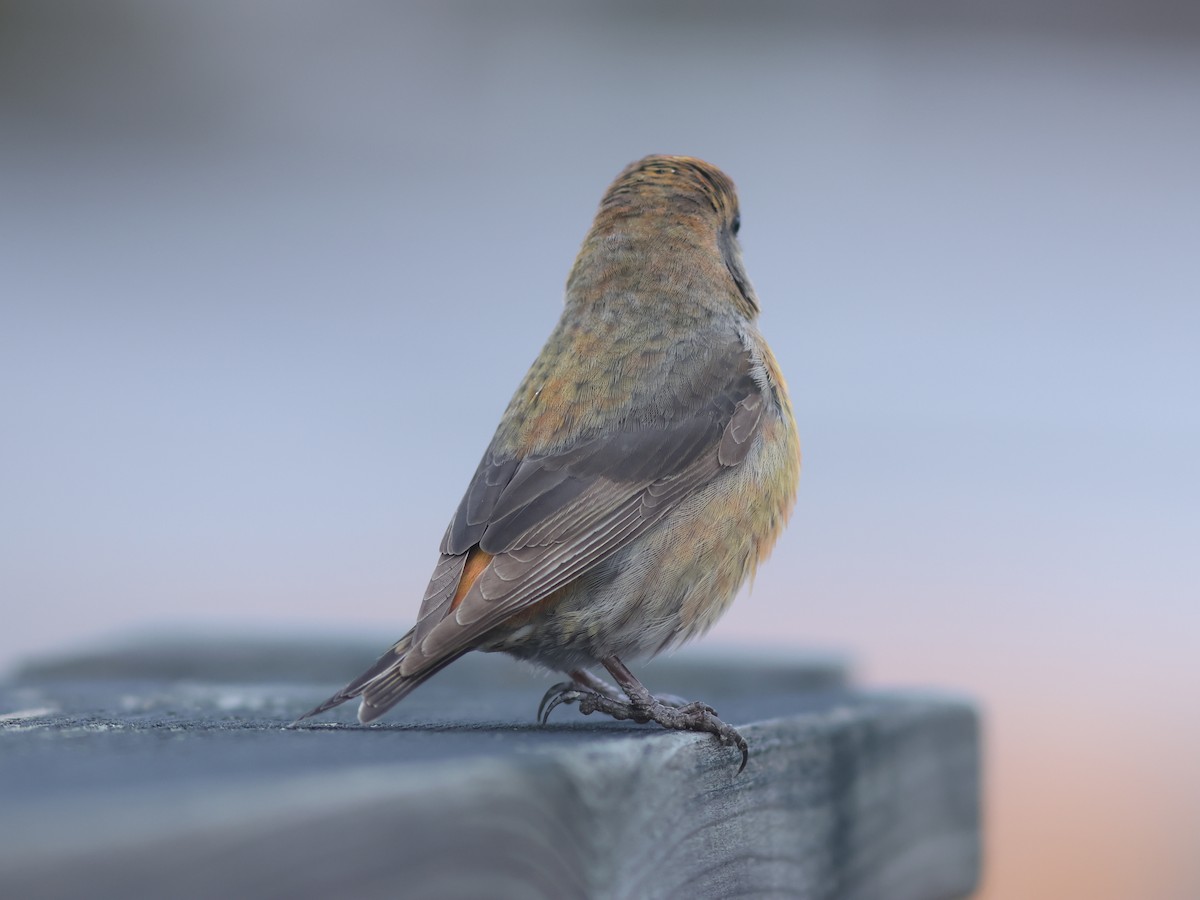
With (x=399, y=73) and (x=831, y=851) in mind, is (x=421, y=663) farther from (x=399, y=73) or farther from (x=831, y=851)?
(x=399, y=73)

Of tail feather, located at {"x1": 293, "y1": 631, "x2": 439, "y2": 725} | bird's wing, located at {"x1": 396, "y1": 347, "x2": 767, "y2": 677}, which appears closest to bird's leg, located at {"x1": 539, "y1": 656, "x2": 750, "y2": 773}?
bird's wing, located at {"x1": 396, "y1": 347, "x2": 767, "y2": 677}

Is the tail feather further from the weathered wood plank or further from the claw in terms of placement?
the claw

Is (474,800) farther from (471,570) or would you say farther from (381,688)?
(471,570)

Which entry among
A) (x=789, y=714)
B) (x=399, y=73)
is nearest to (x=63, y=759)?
(x=789, y=714)

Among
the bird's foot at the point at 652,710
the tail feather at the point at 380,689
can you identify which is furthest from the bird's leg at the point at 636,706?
the tail feather at the point at 380,689

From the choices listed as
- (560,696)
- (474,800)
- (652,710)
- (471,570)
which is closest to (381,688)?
(471,570)

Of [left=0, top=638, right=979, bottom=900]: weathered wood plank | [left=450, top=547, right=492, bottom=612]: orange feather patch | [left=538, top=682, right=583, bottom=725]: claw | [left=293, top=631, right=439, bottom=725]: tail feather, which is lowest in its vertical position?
[left=0, top=638, right=979, bottom=900]: weathered wood plank
